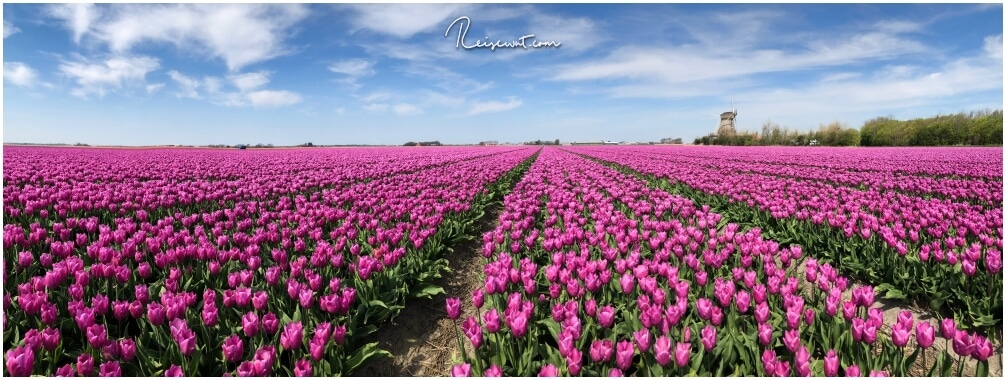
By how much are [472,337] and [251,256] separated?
2.73 meters

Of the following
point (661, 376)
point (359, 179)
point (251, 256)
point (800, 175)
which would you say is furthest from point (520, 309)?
point (800, 175)

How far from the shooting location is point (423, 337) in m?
4.09

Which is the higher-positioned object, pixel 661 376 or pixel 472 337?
pixel 472 337

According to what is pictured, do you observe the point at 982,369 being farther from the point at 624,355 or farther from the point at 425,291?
the point at 425,291

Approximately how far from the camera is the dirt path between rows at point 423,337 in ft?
11.7

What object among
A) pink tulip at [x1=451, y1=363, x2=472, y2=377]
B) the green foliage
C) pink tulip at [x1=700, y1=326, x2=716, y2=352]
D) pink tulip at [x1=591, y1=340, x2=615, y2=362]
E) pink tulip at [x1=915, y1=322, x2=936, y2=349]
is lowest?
pink tulip at [x1=451, y1=363, x2=472, y2=377]

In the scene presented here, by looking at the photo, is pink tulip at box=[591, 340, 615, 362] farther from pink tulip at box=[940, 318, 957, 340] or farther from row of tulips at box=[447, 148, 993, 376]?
pink tulip at box=[940, 318, 957, 340]

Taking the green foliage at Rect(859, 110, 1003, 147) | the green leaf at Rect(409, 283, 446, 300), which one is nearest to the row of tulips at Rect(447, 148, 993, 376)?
the green leaf at Rect(409, 283, 446, 300)

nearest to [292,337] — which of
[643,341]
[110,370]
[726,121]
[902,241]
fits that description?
[110,370]

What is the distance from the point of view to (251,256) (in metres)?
4.40

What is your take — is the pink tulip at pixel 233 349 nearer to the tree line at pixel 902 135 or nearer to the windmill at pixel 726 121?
the tree line at pixel 902 135

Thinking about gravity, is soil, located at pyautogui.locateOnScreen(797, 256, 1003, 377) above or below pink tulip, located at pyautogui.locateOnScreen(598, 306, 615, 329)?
→ below

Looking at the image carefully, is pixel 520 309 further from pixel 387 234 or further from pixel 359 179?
pixel 359 179

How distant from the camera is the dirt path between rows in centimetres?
357
